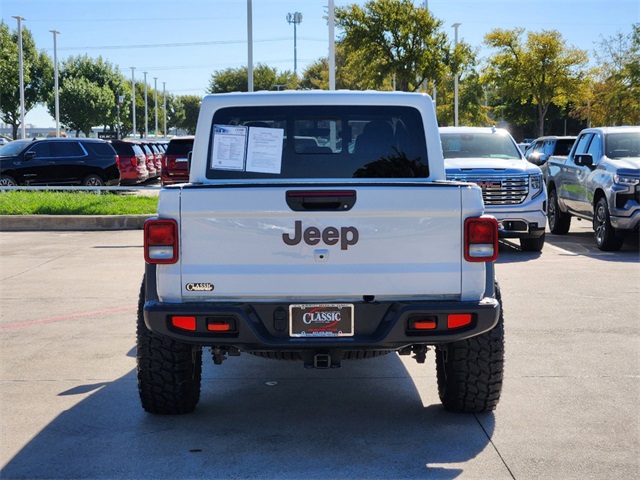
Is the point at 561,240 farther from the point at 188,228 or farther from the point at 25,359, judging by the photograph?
the point at 188,228

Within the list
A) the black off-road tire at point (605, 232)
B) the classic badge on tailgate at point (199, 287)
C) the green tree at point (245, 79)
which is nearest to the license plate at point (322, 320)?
the classic badge on tailgate at point (199, 287)

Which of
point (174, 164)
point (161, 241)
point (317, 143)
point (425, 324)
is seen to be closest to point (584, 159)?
point (317, 143)

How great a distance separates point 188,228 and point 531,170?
9.62 metres

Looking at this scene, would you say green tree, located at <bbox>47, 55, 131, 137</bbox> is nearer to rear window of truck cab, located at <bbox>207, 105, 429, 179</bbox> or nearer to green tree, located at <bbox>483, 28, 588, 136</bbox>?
green tree, located at <bbox>483, 28, 588, 136</bbox>

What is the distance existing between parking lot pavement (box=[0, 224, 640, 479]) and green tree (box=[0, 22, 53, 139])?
50010 mm

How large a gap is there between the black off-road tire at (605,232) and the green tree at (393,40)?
2819cm

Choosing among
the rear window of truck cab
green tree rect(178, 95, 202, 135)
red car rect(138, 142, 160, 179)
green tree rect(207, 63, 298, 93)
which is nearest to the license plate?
the rear window of truck cab

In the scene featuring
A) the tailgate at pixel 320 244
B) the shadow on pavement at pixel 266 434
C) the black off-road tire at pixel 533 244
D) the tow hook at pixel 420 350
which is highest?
the tailgate at pixel 320 244

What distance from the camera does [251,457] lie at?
4789mm

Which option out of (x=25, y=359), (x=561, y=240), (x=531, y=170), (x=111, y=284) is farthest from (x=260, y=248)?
(x=561, y=240)

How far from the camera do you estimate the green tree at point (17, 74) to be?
55006 millimetres

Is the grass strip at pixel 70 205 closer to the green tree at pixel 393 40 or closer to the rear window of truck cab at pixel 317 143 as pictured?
the rear window of truck cab at pixel 317 143

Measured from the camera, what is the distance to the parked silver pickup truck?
13281mm

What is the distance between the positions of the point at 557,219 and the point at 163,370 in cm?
1252
